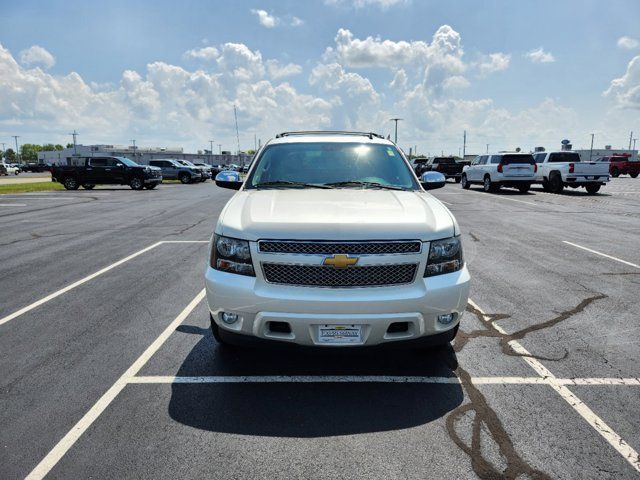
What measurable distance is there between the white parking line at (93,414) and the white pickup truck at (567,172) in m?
22.1

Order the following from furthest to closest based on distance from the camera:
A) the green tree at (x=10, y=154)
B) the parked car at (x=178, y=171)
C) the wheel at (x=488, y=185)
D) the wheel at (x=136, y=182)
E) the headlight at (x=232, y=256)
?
the green tree at (x=10, y=154) < the parked car at (x=178, y=171) < the wheel at (x=136, y=182) < the wheel at (x=488, y=185) < the headlight at (x=232, y=256)

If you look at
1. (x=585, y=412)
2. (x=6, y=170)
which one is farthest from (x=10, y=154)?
(x=585, y=412)

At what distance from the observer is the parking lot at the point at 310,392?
2.56 m

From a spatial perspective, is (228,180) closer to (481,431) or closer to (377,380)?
(377,380)

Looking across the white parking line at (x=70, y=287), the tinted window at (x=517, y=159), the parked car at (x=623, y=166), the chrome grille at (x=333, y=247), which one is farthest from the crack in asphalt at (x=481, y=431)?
the parked car at (x=623, y=166)

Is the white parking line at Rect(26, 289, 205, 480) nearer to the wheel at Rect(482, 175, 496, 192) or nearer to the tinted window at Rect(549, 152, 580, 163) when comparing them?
the wheel at Rect(482, 175, 496, 192)

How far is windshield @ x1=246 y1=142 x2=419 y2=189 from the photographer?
14.9 ft

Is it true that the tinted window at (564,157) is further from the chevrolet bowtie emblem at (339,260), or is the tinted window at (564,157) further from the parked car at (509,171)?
the chevrolet bowtie emblem at (339,260)

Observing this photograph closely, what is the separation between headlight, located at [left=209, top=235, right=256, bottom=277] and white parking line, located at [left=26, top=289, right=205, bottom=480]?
114cm

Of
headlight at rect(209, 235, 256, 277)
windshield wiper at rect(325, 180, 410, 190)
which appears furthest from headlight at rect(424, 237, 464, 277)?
headlight at rect(209, 235, 256, 277)

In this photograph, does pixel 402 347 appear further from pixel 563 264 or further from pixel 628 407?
pixel 563 264

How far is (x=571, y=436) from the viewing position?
109 inches

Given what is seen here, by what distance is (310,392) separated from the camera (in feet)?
10.8

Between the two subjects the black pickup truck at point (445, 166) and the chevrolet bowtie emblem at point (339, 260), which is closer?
the chevrolet bowtie emblem at point (339, 260)
